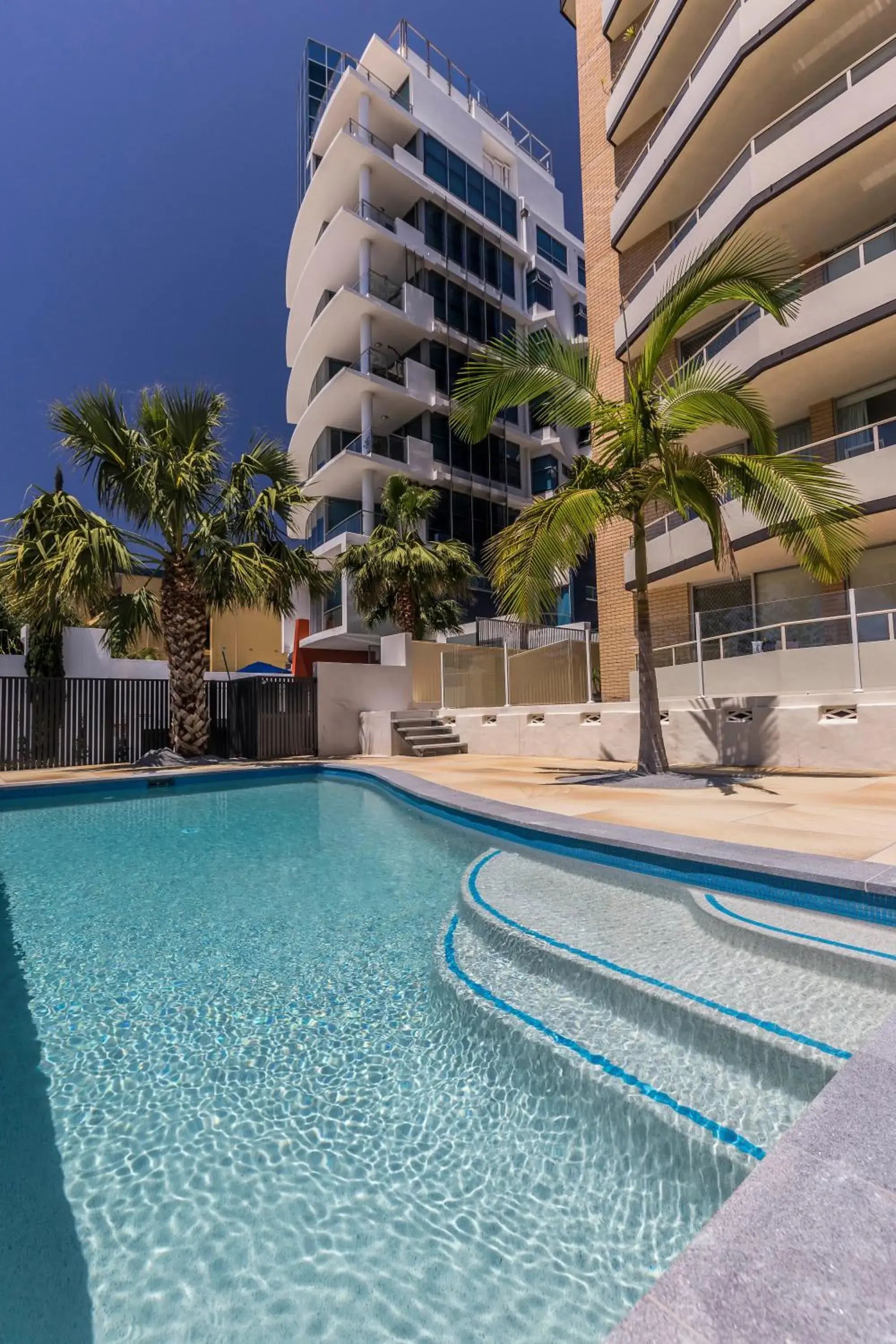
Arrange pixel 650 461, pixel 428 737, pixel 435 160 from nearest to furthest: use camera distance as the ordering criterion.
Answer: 1. pixel 650 461
2. pixel 428 737
3. pixel 435 160

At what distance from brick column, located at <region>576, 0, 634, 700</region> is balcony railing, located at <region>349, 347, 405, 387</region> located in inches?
400

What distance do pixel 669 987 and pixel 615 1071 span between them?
20.3 inches

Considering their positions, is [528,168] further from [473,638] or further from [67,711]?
[67,711]

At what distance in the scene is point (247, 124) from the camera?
40031 millimetres

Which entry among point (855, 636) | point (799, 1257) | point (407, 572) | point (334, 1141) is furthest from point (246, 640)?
point (799, 1257)

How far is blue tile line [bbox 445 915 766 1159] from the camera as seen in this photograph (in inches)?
78.0

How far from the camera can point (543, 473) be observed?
31938 millimetres

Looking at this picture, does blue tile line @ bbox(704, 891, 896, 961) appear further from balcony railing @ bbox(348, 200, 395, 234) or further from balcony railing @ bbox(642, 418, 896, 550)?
balcony railing @ bbox(348, 200, 395, 234)

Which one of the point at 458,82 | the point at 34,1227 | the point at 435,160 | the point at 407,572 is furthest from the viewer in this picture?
the point at 458,82

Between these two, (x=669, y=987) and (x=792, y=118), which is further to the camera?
(x=792, y=118)

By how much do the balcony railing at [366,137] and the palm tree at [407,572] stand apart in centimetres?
1480

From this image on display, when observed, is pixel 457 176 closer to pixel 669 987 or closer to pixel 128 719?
pixel 128 719

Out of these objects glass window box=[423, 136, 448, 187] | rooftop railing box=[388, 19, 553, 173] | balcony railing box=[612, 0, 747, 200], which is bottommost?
balcony railing box=[612, 0, 747, 200]

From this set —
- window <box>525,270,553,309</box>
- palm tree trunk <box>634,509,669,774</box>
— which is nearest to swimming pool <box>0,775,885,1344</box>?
palm tree trunk <box>634,509,669,774</box>
